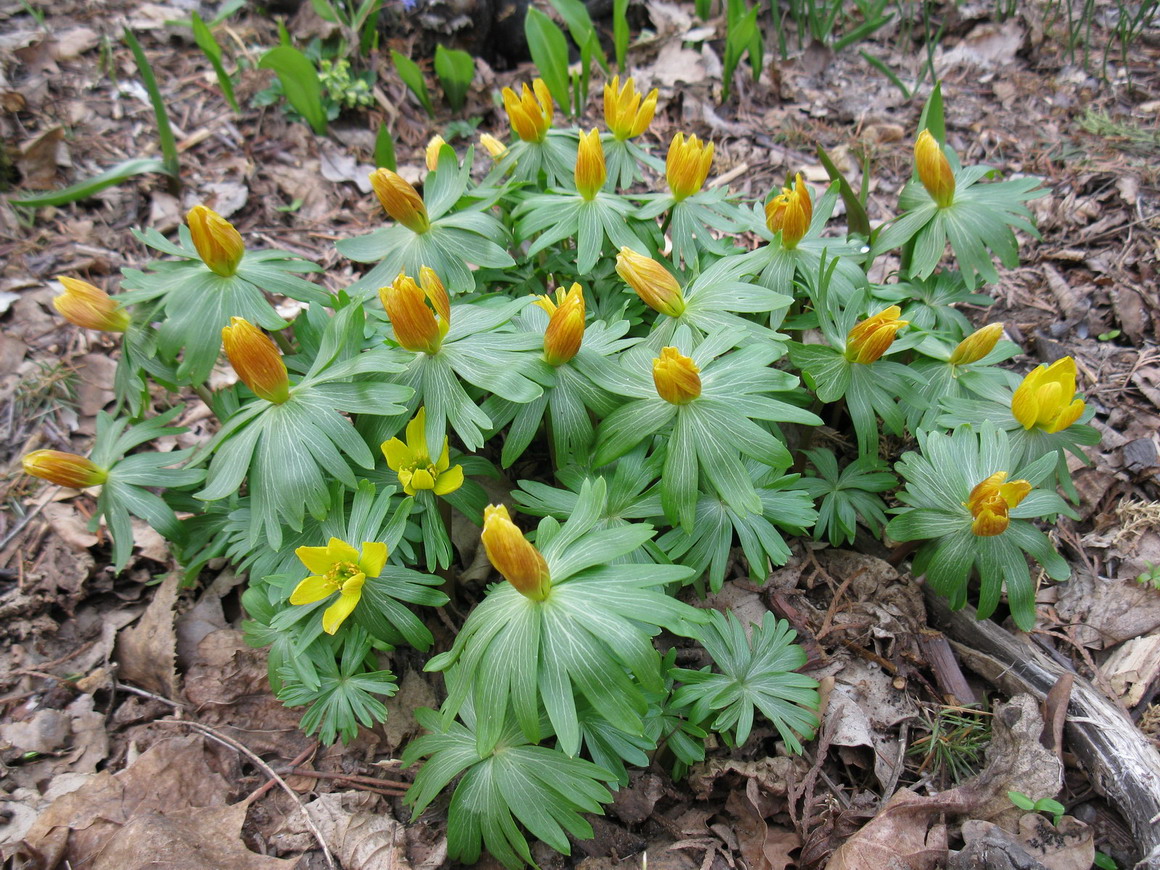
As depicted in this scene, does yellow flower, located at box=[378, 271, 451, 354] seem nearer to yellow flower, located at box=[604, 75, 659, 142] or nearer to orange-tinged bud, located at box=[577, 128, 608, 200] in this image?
orange-tinged bud, located at box=[577, 128, 608, 200]

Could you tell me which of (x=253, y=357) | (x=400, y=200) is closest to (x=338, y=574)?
(x=253, y=357)

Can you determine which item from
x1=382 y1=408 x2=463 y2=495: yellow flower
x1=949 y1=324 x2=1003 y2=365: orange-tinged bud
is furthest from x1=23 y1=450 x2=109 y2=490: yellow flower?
x1=949 y1=324 x2=1003 y2=365: orange-tinged bud

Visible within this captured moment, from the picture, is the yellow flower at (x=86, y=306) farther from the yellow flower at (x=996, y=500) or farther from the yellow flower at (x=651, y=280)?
the yellow flower at (x=996, y=500)

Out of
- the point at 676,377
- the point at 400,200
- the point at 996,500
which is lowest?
the point at 996,500

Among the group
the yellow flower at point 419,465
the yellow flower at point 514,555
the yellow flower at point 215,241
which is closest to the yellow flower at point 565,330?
the yellow flower at point 419,465

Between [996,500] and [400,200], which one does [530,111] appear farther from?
[996,500]
